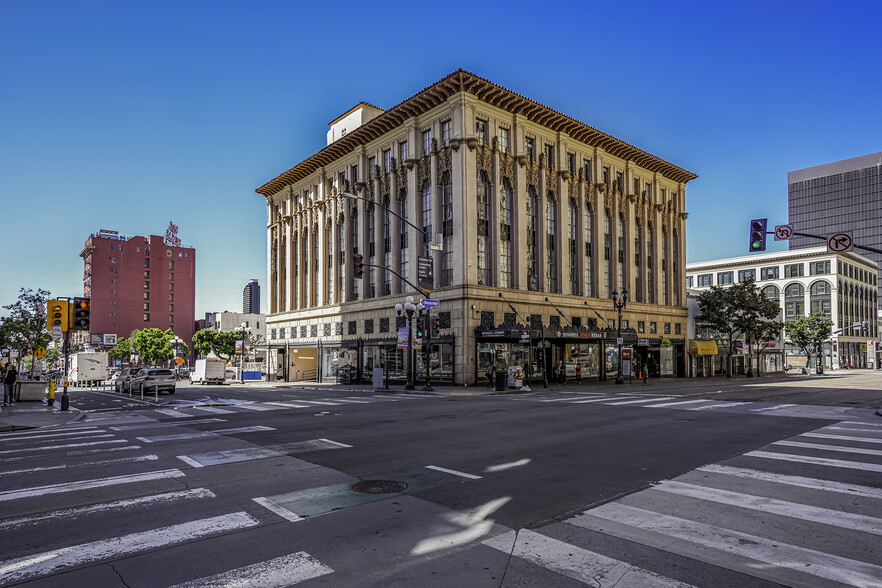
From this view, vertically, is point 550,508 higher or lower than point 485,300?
lower

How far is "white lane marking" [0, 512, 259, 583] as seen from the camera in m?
5.33

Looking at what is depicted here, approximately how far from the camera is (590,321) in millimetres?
46625

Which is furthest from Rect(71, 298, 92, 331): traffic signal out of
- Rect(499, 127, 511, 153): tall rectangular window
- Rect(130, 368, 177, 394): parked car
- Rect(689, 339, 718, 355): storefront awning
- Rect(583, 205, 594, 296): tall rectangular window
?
Rect(689, 339, 718, 355): storefront awning

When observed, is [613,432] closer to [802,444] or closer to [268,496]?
[802,444]

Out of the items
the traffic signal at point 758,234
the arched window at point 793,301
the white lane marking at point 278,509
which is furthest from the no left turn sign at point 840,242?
the arched window at point 793,301

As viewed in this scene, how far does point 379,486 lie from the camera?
8.38 metres

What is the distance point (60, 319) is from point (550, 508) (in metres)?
23.1

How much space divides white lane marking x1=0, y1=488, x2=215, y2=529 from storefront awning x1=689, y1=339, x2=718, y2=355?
5767 cm

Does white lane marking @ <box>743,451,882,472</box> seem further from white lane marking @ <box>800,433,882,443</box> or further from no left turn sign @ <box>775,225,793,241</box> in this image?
no left turn sign @ <box>775,225,793,241</box>

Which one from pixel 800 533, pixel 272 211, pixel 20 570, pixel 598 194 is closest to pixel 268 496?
pixel 20 570

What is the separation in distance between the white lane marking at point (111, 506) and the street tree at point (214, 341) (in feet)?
290

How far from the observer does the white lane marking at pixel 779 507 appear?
21.7 ft

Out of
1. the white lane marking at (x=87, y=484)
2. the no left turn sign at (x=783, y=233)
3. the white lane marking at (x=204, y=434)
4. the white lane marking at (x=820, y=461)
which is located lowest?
the white lane marking at (x=204, y=434)

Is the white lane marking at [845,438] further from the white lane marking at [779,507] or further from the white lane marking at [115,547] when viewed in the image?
the white lane marking at [115,547]
